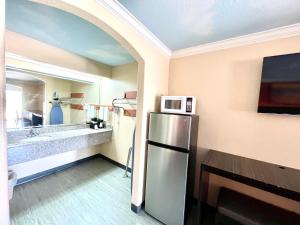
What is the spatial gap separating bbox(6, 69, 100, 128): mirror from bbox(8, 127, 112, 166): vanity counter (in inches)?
10.5

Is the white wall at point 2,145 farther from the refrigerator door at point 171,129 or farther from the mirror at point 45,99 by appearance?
the mirror at point 45,99

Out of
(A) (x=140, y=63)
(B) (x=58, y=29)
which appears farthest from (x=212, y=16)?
(B) (x=58, y=29)

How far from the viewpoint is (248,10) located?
1245 millimetres

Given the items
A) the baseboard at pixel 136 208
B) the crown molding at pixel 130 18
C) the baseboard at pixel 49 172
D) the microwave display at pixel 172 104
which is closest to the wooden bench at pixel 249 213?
the baseboard at pixel 136 208

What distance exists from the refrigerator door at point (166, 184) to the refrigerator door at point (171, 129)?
0.37ft

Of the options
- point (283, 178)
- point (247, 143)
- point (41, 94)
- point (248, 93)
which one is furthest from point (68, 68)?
point (283, 178)

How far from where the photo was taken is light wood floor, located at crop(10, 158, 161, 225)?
1729mm

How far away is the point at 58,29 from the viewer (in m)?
1.70

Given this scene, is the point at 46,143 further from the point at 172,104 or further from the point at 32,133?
the point at 172,104

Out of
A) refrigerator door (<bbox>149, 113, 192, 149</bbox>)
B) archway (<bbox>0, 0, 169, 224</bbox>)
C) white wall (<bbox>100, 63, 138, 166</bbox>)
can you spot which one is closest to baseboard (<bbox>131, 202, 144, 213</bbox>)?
archway (<bbox>0, 0, 169, 224</bbox>)

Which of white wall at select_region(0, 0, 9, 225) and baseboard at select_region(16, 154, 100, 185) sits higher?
white wall at select_region(0, 0, 9, 225)

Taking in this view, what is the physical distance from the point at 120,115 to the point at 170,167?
179cm

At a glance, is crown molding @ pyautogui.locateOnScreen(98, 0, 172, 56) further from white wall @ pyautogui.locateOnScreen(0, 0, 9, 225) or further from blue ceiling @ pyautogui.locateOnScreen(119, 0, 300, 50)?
white wall @ pyautogui.locateOnScreen(0, 0, 9, 225)

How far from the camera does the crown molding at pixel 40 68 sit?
206 cm
